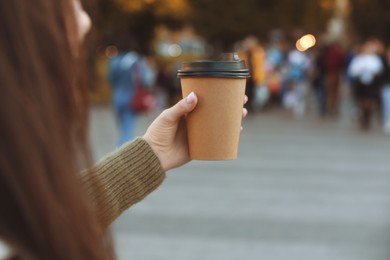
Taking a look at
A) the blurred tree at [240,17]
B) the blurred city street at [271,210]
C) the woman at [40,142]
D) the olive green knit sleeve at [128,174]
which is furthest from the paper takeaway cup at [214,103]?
the blurred tree at [240,17]

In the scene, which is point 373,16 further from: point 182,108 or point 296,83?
point 182,108

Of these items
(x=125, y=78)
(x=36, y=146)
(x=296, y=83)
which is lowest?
(x=296, y=83)

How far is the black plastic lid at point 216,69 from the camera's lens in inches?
75.5

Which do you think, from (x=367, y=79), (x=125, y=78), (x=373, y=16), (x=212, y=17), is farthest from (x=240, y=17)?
(x=125, y=78)

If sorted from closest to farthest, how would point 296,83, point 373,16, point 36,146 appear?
point 36,146
point 296,83
point 373,16

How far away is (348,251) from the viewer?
19.4 feet

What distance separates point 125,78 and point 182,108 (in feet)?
27.8

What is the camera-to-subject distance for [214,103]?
192cm

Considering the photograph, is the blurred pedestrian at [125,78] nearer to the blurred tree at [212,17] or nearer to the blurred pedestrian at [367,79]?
the blurred pedestrian at [367,79]

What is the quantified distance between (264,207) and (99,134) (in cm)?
762

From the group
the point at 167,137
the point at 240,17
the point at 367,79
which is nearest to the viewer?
the point at 167,137

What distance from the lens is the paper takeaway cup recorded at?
1.92m

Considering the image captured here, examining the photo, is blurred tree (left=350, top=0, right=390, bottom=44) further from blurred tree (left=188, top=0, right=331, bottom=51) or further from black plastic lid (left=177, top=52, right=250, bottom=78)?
black plastic lid (left=177, top=52, right=250, bottom=78)

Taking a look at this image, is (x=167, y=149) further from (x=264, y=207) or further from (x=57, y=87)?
(x=264, y=207)
